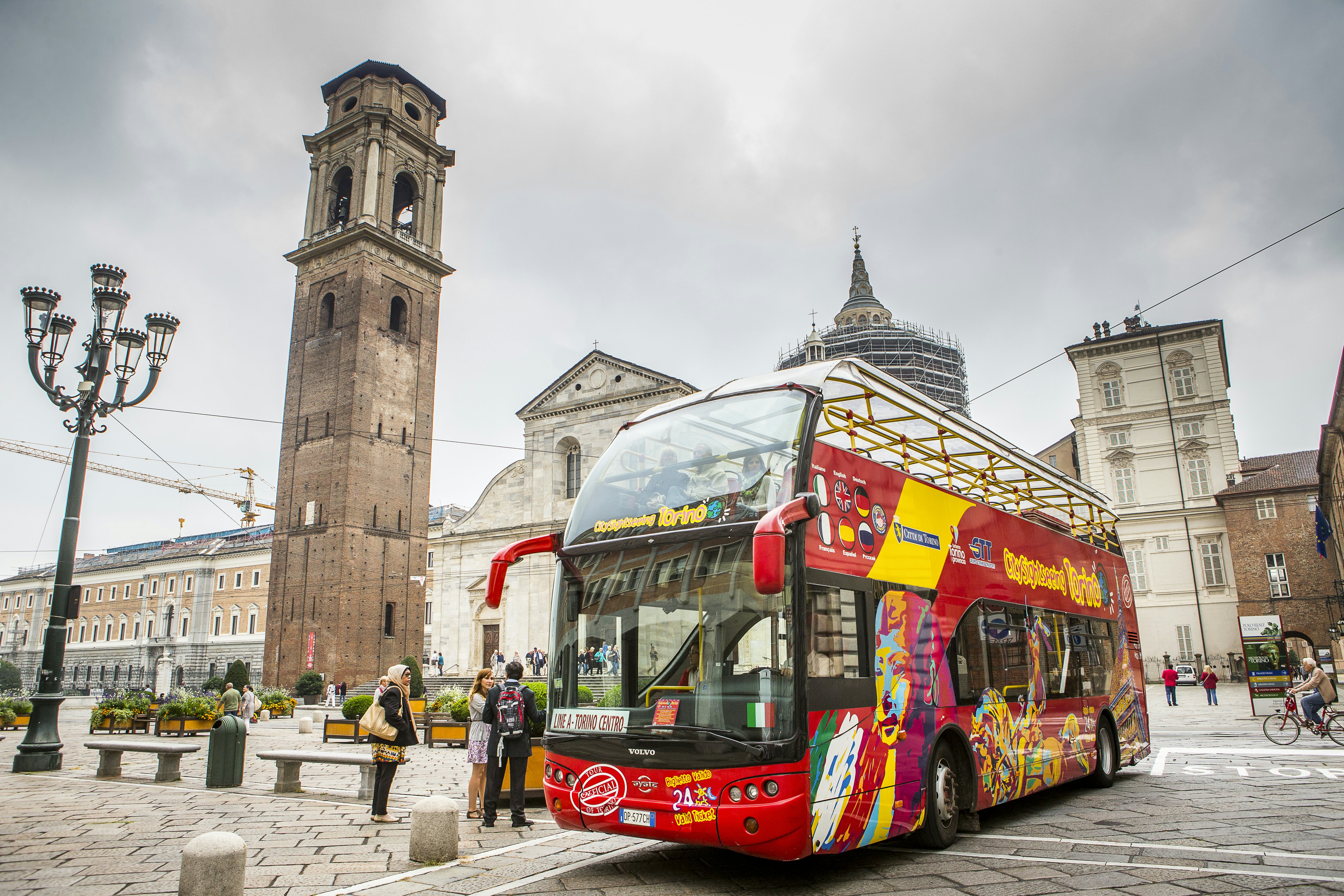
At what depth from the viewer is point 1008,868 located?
4984 mm

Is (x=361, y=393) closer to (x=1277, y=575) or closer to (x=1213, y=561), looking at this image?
(x=1213, y=561)

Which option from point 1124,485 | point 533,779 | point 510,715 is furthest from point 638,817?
point 1124,485

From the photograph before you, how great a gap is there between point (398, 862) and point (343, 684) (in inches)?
1017

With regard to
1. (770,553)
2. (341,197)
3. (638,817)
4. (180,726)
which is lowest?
(180,726)

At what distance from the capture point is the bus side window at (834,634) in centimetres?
459

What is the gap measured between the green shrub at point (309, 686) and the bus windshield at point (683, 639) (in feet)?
87.0

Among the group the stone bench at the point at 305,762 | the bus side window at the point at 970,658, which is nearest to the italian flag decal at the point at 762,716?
the bus side window at the point at 970,658

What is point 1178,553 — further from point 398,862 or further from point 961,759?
point 398,862

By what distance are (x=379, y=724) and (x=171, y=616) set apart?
5094cm

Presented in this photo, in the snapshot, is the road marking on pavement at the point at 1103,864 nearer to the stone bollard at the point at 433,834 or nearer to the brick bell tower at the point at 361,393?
the stone bollard at the point at 433,834

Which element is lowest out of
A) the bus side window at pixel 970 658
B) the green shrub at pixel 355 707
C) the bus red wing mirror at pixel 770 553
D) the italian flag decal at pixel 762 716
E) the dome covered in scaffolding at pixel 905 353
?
the green shrub at pixel 355 707

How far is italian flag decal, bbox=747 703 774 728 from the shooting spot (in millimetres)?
4355

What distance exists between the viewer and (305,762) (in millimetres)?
8281

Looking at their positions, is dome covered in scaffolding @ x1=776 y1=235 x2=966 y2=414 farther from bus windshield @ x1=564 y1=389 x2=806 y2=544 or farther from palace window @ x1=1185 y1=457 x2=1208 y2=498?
bus windshield @ x1=564 y1=389 x2=806 y2=544
